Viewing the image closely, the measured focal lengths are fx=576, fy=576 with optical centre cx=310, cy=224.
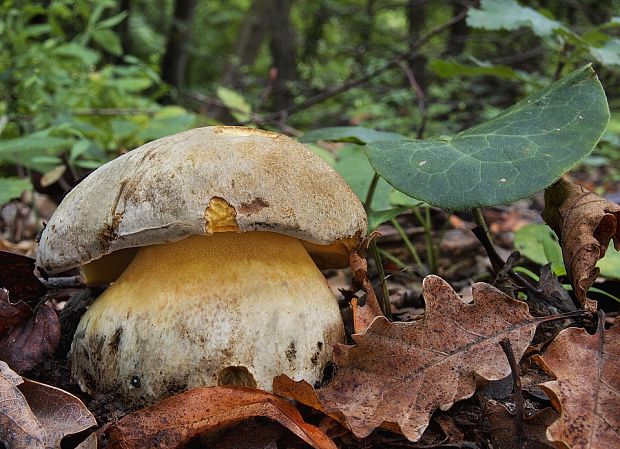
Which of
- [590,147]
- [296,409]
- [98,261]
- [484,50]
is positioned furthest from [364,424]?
[484,50]

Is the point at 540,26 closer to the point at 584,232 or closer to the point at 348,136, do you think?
the point at 348,136

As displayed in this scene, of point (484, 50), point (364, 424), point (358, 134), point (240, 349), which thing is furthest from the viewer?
point (484, 50)

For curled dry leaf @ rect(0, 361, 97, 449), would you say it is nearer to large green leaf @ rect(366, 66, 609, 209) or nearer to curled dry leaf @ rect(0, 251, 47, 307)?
curled dry leaf @ rect(0, 251, 47, 307)

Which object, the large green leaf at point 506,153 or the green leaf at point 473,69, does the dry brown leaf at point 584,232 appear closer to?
the large green leaf at point 506,153

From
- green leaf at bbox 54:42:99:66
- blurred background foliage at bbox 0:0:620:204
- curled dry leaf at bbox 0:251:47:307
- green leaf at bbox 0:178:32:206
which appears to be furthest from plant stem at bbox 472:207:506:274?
green leaf at bbox 54:42:99:66

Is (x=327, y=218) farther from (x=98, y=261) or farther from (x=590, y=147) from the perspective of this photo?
(x=98, y=261)

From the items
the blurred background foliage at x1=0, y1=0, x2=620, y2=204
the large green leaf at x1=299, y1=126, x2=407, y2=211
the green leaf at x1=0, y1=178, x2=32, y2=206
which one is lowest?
the blurred background foliage at x1=0, y1=0, x2=620, y2=204

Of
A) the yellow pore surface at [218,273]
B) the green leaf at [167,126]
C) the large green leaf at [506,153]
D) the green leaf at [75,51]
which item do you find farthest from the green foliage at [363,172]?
the green leaf at [75,51]
